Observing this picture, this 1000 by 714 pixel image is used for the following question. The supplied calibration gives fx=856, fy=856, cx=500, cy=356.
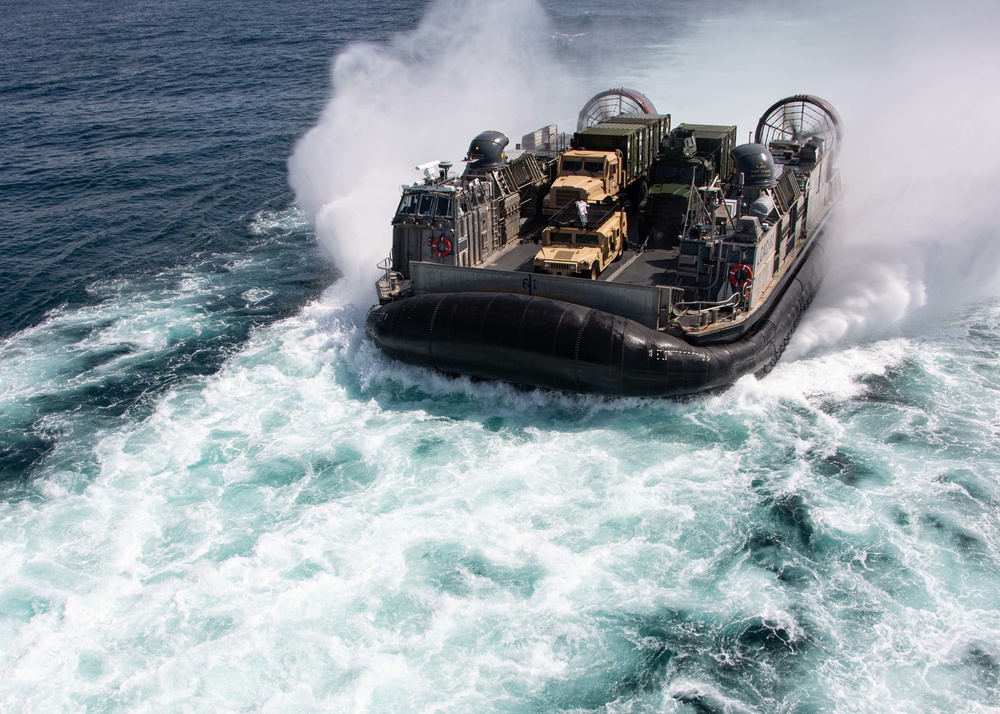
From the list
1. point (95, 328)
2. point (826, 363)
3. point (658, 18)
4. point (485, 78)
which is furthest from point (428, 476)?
point (658, 18)

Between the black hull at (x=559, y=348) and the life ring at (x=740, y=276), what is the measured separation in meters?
0.85

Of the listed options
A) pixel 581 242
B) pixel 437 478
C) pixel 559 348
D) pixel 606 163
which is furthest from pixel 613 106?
pixel 437 478

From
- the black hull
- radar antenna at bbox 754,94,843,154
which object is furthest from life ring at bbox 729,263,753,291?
radar antenna at bbox 754,94,843,154

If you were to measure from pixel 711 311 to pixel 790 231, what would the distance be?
4.79 metres

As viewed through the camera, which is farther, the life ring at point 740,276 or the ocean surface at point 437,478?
the life ring at point 740,276

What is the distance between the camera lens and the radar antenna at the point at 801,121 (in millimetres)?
23938

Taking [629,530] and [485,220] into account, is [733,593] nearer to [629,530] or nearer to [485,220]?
[629,530]

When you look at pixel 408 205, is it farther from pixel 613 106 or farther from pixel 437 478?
pixel 613 106

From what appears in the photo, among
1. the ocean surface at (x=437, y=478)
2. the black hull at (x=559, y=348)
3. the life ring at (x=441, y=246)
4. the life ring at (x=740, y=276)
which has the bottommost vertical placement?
the ocean surface at (x=437, y=478)

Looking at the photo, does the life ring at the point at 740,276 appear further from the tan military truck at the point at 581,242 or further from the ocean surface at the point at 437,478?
the tan military truck at the point at 581,242

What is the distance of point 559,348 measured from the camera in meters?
15.0

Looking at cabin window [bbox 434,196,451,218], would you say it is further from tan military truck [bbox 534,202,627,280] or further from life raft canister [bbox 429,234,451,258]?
tan military truck [bbox 534,202,627,280]

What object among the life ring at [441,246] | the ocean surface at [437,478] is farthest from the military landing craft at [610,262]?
the ocean surface at [437,478]

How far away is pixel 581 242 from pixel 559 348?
11.7 feet
